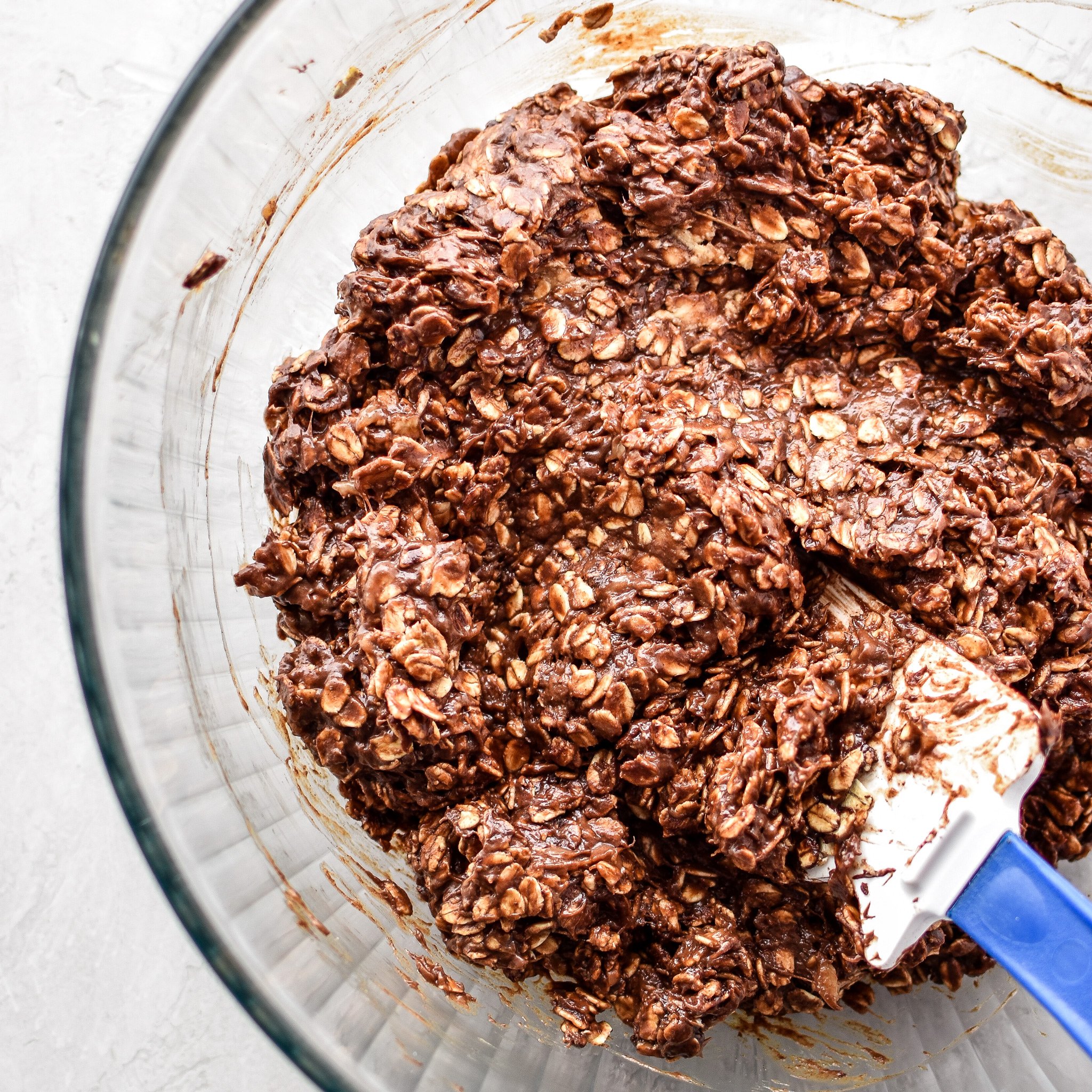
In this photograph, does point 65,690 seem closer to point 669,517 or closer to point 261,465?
point 261,465

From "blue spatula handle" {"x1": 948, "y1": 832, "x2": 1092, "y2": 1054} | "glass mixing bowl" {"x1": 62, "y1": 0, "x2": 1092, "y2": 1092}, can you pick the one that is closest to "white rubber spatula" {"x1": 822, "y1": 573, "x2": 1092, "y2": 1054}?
"blue spatula handle" {"x1": 948, "y1": 832, "x2": 1092, "y2": 1054}

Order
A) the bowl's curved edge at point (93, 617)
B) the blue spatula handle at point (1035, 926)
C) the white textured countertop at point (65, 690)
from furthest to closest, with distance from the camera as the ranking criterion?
the white textured countertop at point (65, 690) → the bowl's curved edge at point (93, 617) → the blue spatula handle at point (1035, 926)

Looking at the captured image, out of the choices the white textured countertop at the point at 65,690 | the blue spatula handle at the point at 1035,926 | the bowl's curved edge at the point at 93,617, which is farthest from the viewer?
the white textured countertop at the point at 65,690

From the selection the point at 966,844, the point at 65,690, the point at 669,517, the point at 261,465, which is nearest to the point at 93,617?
the point at 261,465

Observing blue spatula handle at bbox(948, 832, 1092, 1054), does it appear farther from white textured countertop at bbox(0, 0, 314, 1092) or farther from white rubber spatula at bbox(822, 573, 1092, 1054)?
white textured countertop at bbox(0, 0, 314, 1092)

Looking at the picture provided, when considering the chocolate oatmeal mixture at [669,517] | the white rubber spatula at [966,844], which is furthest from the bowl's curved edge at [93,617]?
the white rubber spatula at [966,844]

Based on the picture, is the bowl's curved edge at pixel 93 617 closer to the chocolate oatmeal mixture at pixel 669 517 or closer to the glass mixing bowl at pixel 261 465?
the glass mixing bowl at pixel 261 465

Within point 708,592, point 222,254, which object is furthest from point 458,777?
point 222,254
